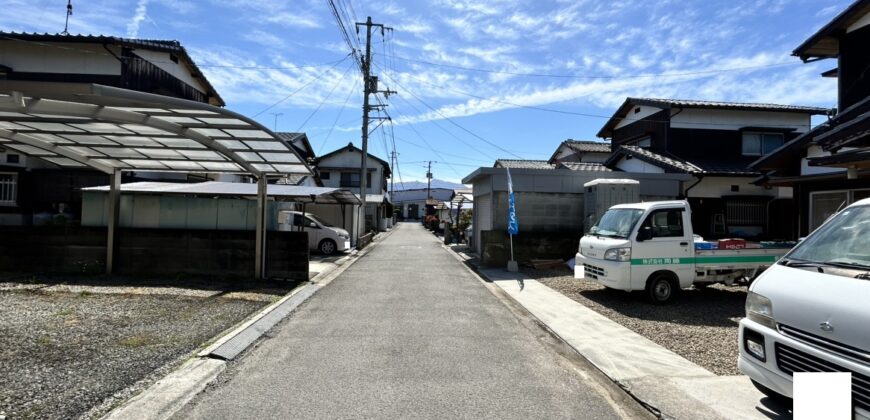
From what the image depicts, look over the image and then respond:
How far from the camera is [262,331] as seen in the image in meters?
6.32

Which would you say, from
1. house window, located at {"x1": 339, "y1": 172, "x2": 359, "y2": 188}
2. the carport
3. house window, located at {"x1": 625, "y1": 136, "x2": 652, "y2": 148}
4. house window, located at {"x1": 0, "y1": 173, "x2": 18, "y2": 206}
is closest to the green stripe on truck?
the carport

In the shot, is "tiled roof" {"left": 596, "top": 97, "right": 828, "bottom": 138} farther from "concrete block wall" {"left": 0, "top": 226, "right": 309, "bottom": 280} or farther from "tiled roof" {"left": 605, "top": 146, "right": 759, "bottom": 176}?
"concrete block wall" {"left": 0, "top": 226, "right": 309, "bottom": 280}

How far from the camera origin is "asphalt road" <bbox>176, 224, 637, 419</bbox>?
3.88 metres

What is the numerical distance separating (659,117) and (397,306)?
1616 cm

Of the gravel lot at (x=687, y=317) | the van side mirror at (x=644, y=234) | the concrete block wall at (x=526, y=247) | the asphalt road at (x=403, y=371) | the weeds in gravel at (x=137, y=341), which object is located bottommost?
the asphalt road at (x=403, y=371)

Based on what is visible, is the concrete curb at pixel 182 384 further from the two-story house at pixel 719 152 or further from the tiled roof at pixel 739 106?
the tiled roof at pixel 739 106

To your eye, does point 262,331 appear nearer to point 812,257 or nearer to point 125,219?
point 812,257

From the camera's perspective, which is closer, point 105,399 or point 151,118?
point 105,399

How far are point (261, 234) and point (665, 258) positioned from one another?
26.5 ft

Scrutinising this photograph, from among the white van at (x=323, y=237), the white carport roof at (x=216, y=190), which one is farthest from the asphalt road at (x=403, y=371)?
the white van at (x=323, y=237)

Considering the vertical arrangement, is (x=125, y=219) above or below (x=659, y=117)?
below

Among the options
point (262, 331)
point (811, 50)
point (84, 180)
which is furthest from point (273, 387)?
point (84, 180)

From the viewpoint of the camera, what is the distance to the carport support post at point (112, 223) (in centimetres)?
1037

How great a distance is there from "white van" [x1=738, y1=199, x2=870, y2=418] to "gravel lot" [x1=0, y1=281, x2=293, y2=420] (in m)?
4.99
